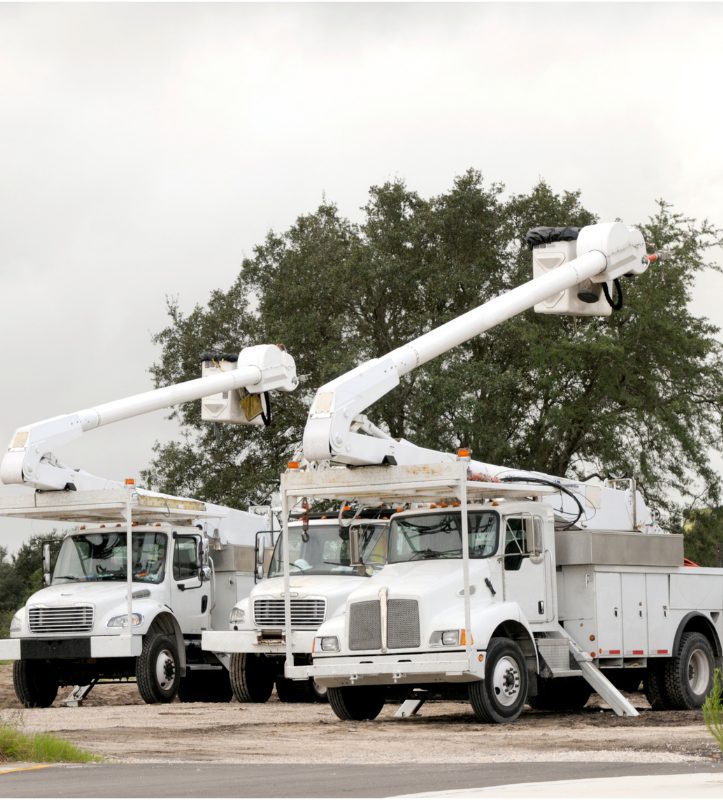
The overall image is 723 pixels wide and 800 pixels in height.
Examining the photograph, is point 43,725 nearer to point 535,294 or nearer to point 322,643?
point 322,643

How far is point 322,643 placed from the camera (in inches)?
696

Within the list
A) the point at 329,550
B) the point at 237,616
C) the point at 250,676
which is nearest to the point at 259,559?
the point at 237,616

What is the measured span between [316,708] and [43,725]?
4.61 meters

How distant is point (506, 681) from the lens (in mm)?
17156

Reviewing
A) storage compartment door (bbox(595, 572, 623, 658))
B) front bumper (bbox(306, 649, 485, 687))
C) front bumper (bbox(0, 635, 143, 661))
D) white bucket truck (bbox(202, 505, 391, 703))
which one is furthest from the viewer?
front bumper (bbox(0, 635, 143, 661))

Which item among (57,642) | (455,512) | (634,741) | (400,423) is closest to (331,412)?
(455,512)

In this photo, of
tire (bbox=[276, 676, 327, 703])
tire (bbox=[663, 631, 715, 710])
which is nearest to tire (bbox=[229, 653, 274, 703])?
tire (bbox=[276, 676, 327, 703])

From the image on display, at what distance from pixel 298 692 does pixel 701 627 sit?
612 cm

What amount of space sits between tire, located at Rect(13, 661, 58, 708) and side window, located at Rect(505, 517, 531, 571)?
324 inches

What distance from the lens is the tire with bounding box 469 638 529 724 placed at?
16.8m

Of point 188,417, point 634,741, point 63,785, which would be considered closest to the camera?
point 63,785

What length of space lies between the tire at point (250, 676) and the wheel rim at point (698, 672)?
604 centimetres

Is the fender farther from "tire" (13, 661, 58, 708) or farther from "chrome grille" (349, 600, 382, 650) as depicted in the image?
"tire" (13, 661, 58, 708)

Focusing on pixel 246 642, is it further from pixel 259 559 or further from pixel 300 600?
pixel 259 559
